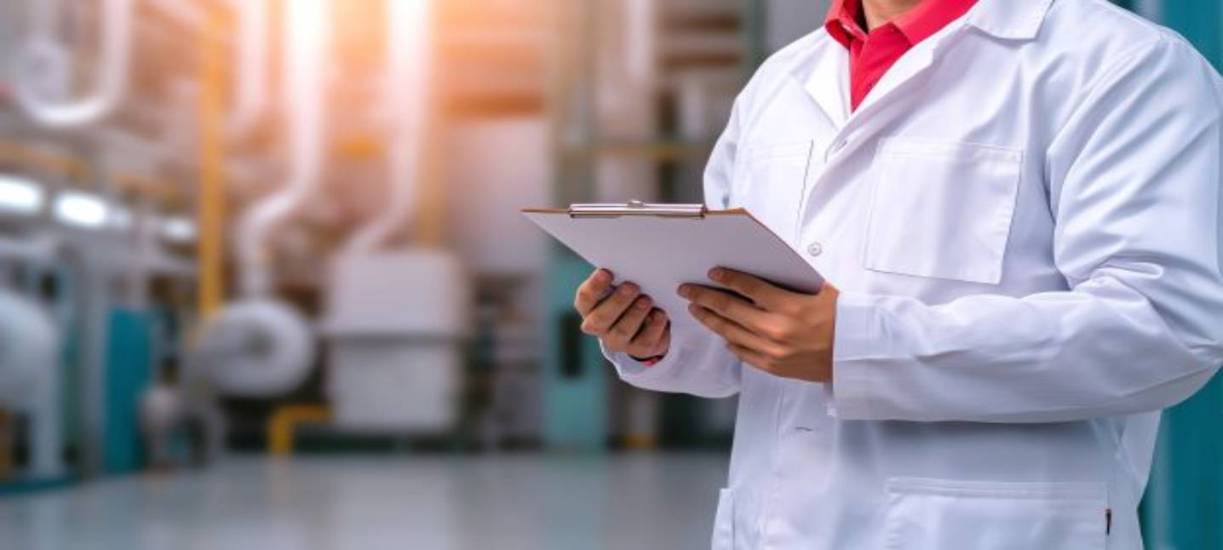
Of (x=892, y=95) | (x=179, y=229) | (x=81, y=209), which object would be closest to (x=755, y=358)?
(x=892, y=95)

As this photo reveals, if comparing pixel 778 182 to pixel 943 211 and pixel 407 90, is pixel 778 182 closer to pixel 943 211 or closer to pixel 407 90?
pixel 943 211

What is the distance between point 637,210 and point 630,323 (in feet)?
0.65

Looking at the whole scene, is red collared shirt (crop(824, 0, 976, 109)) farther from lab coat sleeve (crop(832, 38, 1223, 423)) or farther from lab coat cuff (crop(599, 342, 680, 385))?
lab coat cuff (crop(599, 342, 680, 385))

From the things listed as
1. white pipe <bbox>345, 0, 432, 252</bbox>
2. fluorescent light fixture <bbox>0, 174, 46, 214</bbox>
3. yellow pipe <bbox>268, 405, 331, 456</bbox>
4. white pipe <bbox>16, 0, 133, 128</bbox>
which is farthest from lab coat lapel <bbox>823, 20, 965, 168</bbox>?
yellow pipe <bbox>268, 405, 331, 456</bbox>

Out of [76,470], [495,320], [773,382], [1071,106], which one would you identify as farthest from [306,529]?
[495,320]

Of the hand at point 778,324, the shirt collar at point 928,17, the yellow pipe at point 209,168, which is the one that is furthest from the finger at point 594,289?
the yellow pipe at point 209,168

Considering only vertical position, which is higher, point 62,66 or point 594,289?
point 62,66

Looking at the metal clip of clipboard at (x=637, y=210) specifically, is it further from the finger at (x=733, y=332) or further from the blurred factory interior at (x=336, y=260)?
the blurred factory interior at (x=336, y=260)

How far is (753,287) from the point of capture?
2.93ft

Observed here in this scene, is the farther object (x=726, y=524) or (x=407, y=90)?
(x=407, y=90)

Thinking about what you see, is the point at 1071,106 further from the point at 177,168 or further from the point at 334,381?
the point at 177,168

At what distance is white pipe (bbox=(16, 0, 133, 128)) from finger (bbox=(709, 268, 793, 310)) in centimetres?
555

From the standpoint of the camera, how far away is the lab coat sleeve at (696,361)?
1.10 meters

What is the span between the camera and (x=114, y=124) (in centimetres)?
693
